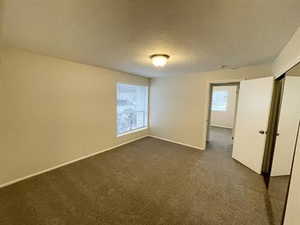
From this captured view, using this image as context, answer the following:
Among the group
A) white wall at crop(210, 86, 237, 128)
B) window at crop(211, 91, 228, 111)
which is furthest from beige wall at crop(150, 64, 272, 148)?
window at crop(211, 91, 228, 111)

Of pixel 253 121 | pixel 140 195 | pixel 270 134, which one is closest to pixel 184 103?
pixel 253 121

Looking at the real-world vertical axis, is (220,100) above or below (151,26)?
below

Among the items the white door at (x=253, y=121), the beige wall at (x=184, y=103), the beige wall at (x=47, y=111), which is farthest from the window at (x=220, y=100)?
the beige wall at (x=47, y=111)

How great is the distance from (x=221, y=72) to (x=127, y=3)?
10.3 feet

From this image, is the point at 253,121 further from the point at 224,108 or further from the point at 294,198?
the point at 224,108

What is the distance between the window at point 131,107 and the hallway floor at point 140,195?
1512 mm

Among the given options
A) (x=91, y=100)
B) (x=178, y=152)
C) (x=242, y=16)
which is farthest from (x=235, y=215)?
(x=91, y=100)

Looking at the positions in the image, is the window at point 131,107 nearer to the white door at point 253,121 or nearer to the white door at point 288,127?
the white door at point 253,121

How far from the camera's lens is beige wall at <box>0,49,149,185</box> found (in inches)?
83.0

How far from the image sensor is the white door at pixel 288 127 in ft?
4.77

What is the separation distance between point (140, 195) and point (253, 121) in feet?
8.67

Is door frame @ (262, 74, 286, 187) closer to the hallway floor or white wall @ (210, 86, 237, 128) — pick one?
the hallway floor

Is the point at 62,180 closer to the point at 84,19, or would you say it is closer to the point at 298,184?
the point at 84,19

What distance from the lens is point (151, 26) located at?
143 centimetres
